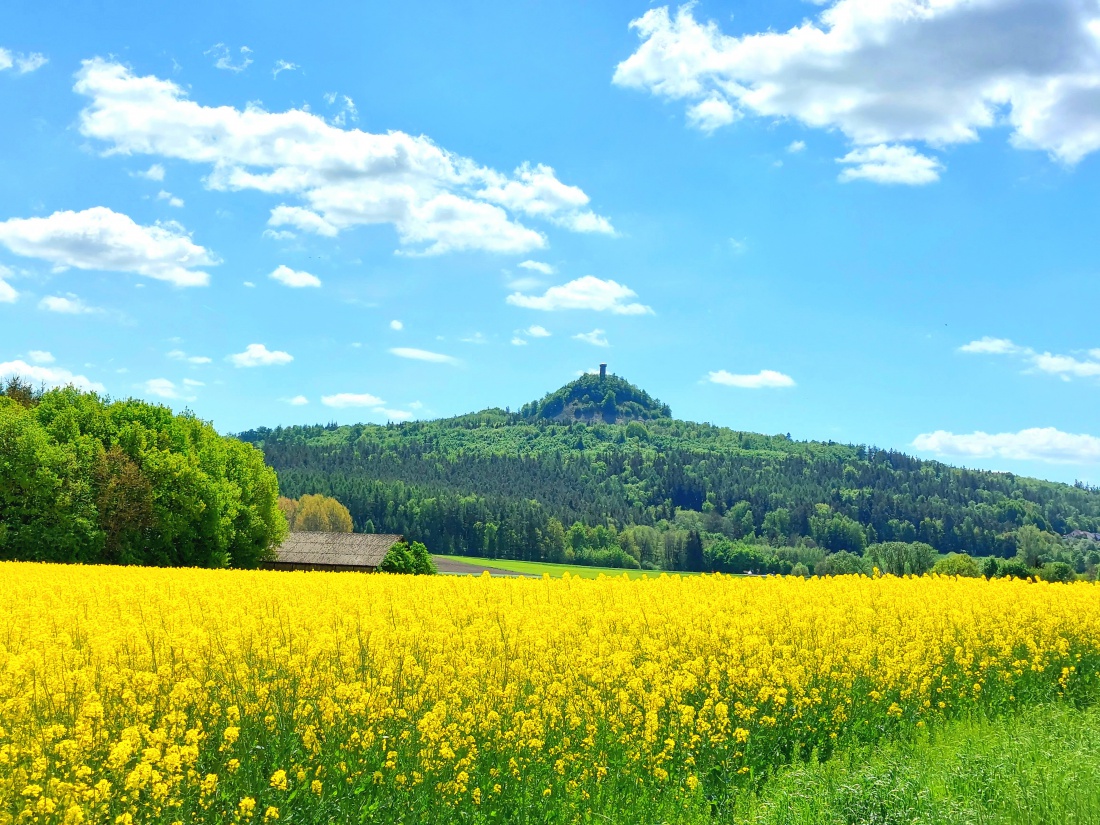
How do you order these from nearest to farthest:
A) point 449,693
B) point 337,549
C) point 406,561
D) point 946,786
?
point 946,786 < point 449,693 < point 406,561 < point 337,549

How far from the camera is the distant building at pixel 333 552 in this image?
209ft

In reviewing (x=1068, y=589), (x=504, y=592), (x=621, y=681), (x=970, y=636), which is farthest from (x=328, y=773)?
(x=1068, y=589)

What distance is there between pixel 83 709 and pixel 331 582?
9608mm

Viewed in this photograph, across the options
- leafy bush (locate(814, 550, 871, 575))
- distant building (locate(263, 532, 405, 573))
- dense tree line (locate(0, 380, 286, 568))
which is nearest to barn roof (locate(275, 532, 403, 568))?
distant building (locate(263, 532, 405, 573))

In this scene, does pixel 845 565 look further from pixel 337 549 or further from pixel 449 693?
pixel 449 693

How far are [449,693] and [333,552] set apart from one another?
59.6 meters

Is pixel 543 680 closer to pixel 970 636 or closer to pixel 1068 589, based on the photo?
pixel 970 636

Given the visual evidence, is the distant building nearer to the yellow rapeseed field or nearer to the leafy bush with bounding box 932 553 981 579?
the leafy bush with bounding box 932 553 981 579

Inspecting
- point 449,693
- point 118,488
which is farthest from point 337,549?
point 449,693

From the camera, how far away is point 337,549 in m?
66.9

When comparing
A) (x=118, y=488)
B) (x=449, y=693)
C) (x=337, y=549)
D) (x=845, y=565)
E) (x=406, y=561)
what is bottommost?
(x=845, y=565)

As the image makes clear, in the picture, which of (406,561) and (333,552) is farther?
(333,552)

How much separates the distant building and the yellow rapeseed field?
48.6 meters

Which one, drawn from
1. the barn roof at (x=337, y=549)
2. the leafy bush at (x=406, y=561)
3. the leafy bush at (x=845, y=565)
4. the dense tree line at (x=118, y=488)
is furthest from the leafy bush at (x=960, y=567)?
the dense tree line at (x=118, y=488)
